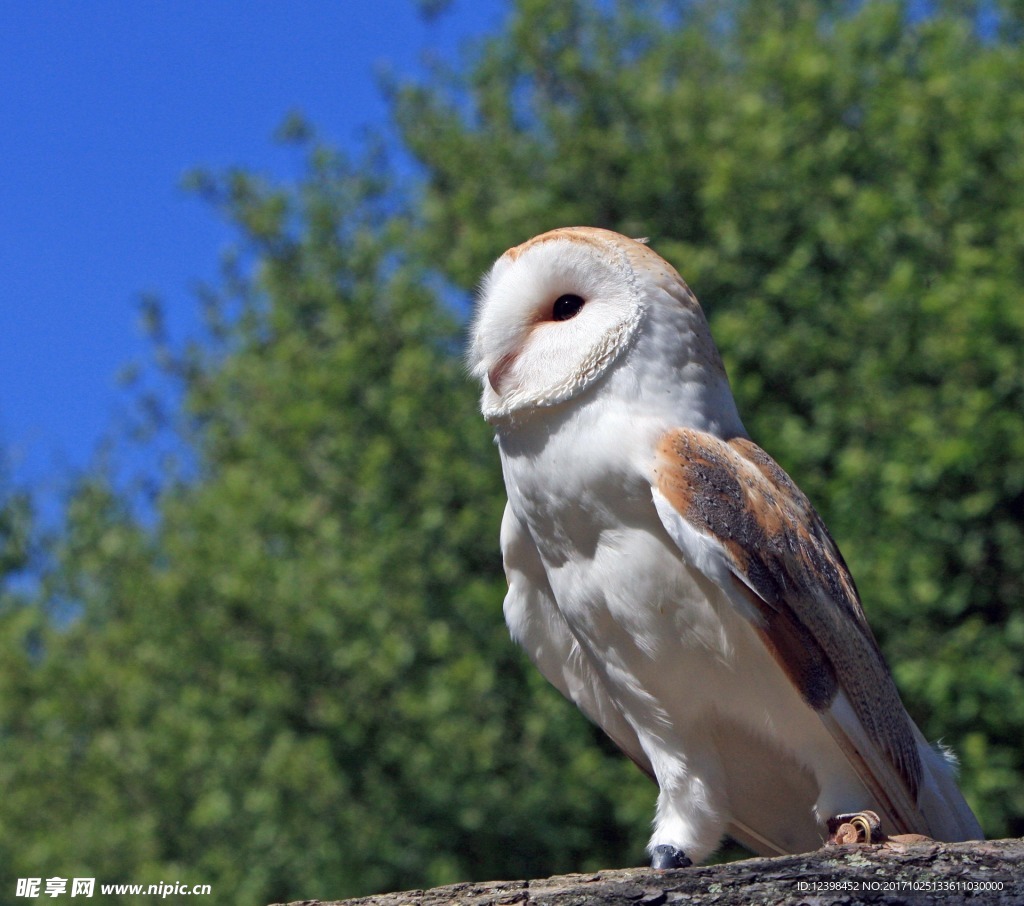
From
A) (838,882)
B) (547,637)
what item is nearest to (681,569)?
(547,637)

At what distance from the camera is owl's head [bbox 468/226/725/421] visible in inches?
107

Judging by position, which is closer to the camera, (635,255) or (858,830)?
(858,830)

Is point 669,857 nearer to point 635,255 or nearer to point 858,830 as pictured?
point 858,830

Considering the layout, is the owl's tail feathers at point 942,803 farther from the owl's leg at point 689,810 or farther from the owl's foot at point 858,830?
the owl's leg at point 689,810

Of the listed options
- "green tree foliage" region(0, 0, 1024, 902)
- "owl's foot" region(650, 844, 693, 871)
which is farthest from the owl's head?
"green tree foliage" region(0, 0, 1024, 902)

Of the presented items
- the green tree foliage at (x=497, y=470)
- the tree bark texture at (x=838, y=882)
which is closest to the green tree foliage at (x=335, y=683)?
the green tree foliage at (x=497, y=470)

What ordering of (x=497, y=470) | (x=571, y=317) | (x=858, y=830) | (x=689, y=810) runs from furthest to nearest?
1. (x=497, y=470)
2. (x=571, y=317)
3. (x=689, y=810)
4. (x=858, y=830)

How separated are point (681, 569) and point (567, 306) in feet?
2.23

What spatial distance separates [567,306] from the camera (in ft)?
9.45

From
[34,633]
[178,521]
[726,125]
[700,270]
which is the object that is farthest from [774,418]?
[34,633]

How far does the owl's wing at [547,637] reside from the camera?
9.64 ft

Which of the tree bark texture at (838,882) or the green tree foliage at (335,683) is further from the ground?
the green tree foliage at (335,683)

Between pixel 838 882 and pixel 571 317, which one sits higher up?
pixel 571 317

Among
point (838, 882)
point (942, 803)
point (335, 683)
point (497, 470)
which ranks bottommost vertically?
point (838, 882)
